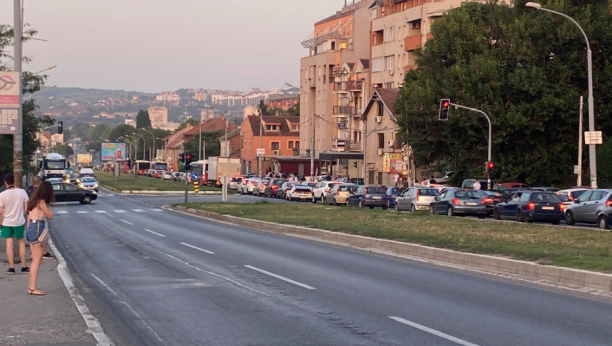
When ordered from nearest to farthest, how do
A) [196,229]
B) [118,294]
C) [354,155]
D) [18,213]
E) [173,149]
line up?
[118,294] → [18,213] → [196,229] → [354,155] → [173,149]

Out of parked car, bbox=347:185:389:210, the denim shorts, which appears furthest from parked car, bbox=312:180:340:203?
the denim shorts

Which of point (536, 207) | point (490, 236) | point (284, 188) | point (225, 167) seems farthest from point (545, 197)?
point (225, 167)

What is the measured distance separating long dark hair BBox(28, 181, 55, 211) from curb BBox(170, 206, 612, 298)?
870 cm

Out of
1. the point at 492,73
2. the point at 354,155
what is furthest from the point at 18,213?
the point at 354,155

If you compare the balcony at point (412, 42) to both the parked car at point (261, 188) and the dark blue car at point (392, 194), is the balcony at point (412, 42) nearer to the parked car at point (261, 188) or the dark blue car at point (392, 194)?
the parked car at point (261, 188)

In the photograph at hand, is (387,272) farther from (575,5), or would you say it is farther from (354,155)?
(354,155)

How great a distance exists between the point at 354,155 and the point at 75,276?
72720 millimetres

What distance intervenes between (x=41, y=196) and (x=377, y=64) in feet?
272

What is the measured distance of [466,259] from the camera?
18.5 metres

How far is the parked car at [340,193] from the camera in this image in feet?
180

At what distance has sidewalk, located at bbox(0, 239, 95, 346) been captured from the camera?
975 cm

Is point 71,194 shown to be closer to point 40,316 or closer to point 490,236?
point 490,236

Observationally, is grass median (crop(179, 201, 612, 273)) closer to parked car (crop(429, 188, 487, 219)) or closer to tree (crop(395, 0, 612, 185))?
parked car (crop(429, 188, 487, 219))

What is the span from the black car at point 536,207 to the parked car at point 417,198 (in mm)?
8175
